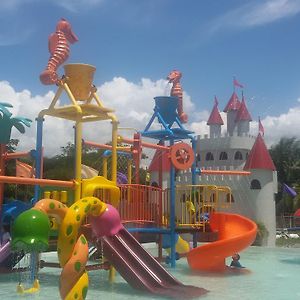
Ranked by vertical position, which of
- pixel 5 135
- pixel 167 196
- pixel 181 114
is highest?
pixel 181 114

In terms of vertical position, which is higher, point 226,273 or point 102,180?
point 102,180

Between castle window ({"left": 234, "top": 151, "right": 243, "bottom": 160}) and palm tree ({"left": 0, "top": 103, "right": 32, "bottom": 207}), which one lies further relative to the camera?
castle window ({"left": 234, "top": 151, "right": 243, "bottom": 160})

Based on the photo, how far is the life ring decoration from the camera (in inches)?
442

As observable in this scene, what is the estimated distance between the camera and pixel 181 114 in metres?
12.8

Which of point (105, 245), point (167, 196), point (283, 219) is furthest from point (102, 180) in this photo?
point (283, 219)

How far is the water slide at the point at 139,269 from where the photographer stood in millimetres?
7512

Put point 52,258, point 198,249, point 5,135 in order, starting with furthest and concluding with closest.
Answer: point 52,258 → point 198,249 → point 5,135

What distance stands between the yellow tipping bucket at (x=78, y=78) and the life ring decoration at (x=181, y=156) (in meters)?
2.98

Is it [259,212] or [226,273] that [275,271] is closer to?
[226,273]

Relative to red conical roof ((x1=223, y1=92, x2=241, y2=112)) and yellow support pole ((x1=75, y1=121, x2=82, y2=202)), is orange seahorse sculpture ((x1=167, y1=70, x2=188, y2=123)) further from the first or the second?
red conical roof ((x1=223, y1=92, x2=241, y2=112))

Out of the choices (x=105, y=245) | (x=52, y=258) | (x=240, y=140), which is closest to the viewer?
(x=105, y=245)

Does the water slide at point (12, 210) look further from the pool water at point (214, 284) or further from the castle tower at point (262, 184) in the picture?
the castle tower at point (262, 184)

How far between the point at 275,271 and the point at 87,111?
18.1 ft

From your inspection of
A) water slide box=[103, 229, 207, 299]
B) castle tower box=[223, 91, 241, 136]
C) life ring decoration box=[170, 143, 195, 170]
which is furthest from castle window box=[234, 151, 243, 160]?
water slide box=[103, 229, 207, 299]
